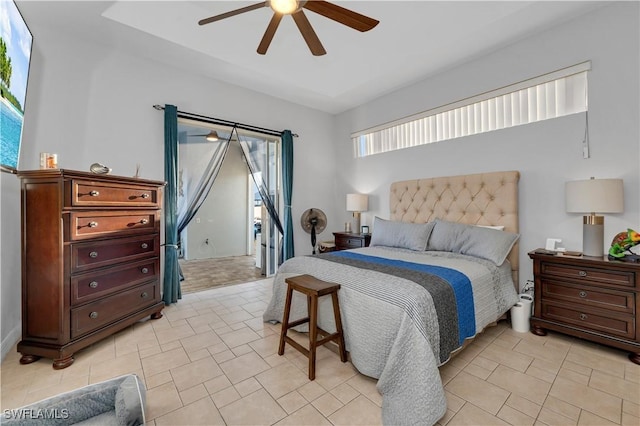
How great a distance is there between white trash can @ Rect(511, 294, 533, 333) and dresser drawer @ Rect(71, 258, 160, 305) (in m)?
3.51

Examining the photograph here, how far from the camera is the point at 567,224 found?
2666 millimetres

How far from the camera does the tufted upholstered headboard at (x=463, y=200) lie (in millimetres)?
2933

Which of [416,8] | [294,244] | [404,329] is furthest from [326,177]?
[404,329]

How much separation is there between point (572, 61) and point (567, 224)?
1.54 m

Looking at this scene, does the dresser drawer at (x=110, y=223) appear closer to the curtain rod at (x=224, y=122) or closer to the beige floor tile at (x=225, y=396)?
the curtain rod at (x=224, y=122)

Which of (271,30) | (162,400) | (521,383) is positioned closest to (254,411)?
(162,400)

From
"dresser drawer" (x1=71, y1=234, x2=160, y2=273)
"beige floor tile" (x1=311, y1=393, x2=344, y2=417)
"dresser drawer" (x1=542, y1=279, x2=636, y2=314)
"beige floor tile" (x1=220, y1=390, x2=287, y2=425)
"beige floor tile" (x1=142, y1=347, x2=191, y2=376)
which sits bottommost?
"beige floor tile" (x1=220, y1=390, x2=287, y2=425)

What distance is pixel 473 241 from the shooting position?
2.77 meters

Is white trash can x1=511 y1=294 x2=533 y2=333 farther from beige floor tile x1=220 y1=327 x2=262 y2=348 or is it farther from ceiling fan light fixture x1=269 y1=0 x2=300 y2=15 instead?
ceiling fan light fixture x1=269 y1=0 x2=300 y2=15

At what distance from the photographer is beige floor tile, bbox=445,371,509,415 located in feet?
5.38

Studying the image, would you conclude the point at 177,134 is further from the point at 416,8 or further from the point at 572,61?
the point at 572,61

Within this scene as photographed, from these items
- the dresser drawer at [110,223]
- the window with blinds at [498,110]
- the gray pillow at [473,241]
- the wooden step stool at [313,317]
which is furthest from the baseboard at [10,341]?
the window with blinds at [498,110]

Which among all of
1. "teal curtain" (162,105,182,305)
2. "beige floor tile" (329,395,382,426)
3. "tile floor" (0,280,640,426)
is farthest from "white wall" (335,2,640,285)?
"teal curtain" (162,105,182,305)

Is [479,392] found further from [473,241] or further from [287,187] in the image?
[287,187]
